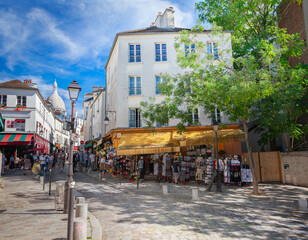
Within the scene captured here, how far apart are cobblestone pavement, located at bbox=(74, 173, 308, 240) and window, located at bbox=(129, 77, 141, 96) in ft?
35.8

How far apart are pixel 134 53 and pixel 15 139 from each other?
17846mm

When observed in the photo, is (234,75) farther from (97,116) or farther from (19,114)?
(19,114)

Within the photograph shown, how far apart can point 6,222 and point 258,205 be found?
25.5ft

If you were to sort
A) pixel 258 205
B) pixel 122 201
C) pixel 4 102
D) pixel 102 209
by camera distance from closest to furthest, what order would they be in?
1. pixel 102 209
2. pixel 258 205
3. pixel 122 201
4. pixel 4 102

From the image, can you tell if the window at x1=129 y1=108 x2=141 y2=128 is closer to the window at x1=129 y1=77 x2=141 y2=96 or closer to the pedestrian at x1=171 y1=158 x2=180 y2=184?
the window at x1=129 y1=77 x2=141 y2=96

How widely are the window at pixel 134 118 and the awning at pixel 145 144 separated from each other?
0.97 metres

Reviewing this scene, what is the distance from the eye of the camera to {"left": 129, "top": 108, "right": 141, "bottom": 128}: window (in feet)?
60.8

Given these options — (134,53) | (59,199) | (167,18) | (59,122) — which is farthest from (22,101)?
(59,122)

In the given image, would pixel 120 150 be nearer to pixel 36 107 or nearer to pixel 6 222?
pixel 6 222

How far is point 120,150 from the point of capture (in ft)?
49.3

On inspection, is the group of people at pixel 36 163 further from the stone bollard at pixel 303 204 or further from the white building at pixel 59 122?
the white building at pixel 59 122

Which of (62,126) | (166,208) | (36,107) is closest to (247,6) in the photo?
(166,208)

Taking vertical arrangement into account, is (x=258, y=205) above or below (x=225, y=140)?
below

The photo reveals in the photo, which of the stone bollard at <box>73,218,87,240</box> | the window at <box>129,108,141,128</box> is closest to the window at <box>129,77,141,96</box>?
the window at <box>129,108,141,128</box>
